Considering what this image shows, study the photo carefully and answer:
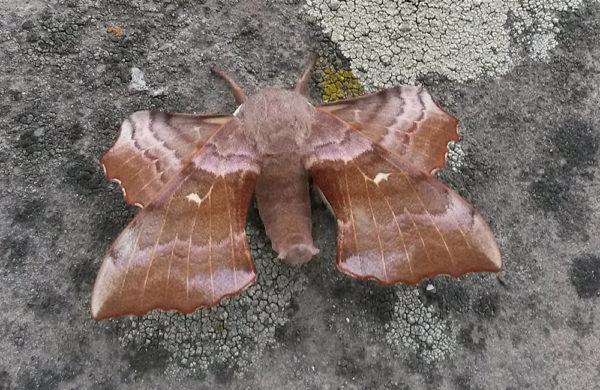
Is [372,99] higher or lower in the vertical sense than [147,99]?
Answer: higher

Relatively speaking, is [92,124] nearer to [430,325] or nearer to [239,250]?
[239,250]

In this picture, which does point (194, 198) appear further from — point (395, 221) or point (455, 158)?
point (455, 158)

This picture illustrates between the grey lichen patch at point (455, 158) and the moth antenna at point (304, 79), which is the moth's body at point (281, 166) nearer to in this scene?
the moth antenna at point (304, 79)

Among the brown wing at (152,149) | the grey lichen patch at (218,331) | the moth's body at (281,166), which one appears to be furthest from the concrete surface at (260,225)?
the brown wing at (152,149)

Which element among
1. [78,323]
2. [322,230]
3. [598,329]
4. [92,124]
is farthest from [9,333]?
[598,329]

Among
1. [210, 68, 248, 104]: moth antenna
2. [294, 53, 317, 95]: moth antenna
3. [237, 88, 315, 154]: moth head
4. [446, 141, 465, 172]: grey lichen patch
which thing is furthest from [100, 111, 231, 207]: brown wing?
[446, 141, 465, 172]: grey lichen patch

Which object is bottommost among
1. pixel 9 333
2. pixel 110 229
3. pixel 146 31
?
pixel 9 333

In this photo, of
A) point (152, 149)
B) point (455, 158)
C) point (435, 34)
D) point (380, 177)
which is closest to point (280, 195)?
point (380, 177)
